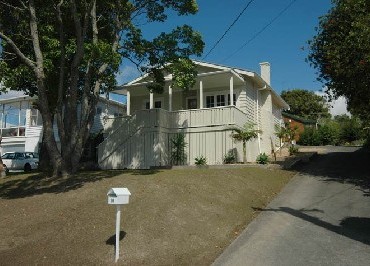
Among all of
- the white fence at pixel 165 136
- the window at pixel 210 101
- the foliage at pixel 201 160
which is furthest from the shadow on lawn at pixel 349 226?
the window at pixel 210 101

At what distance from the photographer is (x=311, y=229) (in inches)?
401

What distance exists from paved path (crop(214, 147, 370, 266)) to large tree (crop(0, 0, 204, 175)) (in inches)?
249

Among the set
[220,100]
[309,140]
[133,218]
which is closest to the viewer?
[133,218]

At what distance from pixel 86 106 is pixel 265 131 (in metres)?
13.6

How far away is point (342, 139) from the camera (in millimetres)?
47094

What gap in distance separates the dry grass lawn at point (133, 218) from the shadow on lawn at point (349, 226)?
132 cm

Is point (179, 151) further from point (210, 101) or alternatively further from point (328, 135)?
point (328, 135)

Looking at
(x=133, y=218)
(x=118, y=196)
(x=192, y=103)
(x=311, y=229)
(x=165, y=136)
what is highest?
(x=192, y=103)

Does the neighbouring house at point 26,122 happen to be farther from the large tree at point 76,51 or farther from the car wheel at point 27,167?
the large tree at point 76,51

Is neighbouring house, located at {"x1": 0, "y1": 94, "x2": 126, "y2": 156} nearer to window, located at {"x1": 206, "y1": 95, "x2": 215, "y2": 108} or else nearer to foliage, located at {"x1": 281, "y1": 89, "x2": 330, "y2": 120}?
window, located at {"x1": 206, "y1": 95, "x2": 215, "y2": 108}

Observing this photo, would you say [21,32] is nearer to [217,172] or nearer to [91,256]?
[217,172]

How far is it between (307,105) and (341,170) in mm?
46501

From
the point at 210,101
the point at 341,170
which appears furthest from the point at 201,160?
the point at 341,170

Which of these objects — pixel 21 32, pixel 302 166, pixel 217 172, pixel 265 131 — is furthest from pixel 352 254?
pixel 265 131
